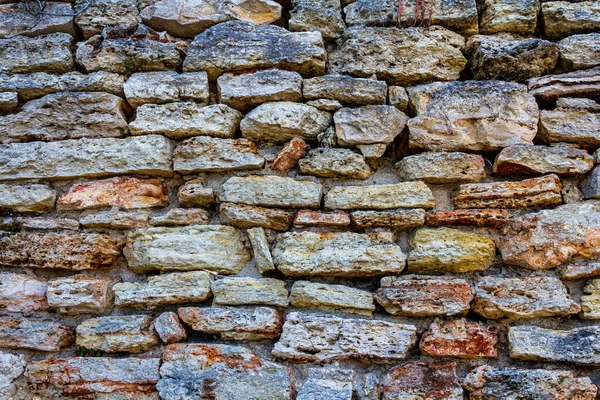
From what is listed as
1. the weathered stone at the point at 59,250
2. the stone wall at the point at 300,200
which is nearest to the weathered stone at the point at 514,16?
the stone wall at the point at 300,200

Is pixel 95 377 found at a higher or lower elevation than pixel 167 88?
lower

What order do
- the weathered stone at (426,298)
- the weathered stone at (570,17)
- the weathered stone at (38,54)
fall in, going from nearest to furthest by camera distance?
1. the weathered stone at (426,298)
2. the weathered stone at (570,17)
3. the weathered stone at (38,54)

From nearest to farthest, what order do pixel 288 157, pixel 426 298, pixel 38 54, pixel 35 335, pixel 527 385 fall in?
pixel 527 385 → pixel 426 298 → pixel 35 335 → pixel 288 157 → pixel 38 54

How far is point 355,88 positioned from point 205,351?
1145mm

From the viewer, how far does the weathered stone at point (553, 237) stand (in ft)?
5.59

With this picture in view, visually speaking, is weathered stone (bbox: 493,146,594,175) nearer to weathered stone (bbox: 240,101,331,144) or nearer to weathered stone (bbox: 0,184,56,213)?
weathered stone (bbox: 240,101,331,144)

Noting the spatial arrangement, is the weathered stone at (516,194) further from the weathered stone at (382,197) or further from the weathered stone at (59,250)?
the weathered stone at (59,250)

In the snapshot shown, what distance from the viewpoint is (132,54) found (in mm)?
2055

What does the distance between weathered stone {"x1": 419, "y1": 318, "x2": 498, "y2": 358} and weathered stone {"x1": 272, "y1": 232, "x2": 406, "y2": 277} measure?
0.25 meters

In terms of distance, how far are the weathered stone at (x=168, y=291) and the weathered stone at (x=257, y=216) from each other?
0.76 ft

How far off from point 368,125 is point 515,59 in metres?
0.66

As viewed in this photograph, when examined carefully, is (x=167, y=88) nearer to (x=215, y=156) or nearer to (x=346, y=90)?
(x=215, y=156)

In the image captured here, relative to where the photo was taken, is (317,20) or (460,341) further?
(317,20)

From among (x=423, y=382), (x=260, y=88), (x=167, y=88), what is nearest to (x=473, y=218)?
(x=423, y=382)
